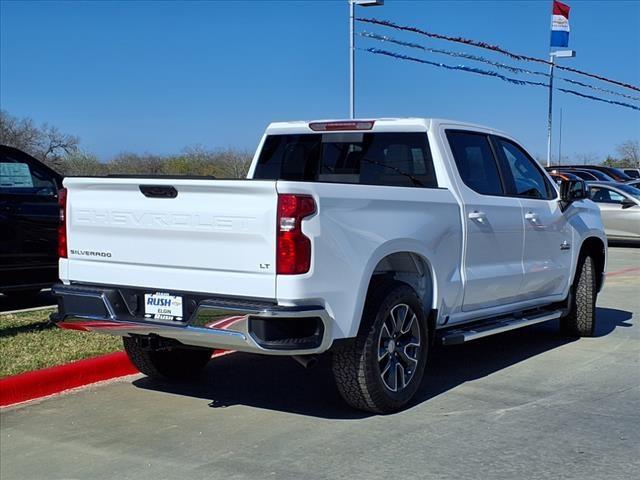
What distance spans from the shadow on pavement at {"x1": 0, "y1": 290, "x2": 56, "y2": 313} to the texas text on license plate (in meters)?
5.07

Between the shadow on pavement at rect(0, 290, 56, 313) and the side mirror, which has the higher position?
the side mirror

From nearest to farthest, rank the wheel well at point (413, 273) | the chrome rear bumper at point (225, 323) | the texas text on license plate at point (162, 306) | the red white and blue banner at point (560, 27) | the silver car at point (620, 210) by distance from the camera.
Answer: the chrome rear bumper at point (225, 323) < the texas text on license plate at point (162, 306) < the wheel well at point (413, 273) < the silver car at point (620, 210) < the red white and blue banner at point (560, 27)

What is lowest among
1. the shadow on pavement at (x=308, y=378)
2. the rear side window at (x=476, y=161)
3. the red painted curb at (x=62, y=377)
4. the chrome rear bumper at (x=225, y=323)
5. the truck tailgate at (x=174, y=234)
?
the shadow on pavement at (x=308, y=378)

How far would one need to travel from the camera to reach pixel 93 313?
5289mm

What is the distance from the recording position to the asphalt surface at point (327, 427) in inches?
178

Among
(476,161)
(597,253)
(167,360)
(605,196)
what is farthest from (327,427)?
(605,196)

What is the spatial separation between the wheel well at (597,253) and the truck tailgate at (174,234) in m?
4.70

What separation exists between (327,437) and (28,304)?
20.1 feet

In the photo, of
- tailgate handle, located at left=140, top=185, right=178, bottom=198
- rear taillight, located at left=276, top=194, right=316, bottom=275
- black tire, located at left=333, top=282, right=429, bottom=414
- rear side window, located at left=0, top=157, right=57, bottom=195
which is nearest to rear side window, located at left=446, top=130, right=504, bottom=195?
black tire, located at left=333, top=282, right=429, bottom=414

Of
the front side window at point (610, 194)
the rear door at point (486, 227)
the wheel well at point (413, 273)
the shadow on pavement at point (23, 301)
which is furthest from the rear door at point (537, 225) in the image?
the front side window at point (610, 194)

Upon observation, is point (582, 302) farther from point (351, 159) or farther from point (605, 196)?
point (605, 196)

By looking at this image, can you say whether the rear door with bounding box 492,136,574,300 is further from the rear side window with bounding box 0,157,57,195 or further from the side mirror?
the rear side window with bounding box 0,157,57,195

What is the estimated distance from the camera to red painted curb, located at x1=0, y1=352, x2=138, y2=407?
580 cm

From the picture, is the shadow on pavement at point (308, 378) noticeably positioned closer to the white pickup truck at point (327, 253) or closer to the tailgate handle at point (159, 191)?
the white pickup truck at point (327, 253)
